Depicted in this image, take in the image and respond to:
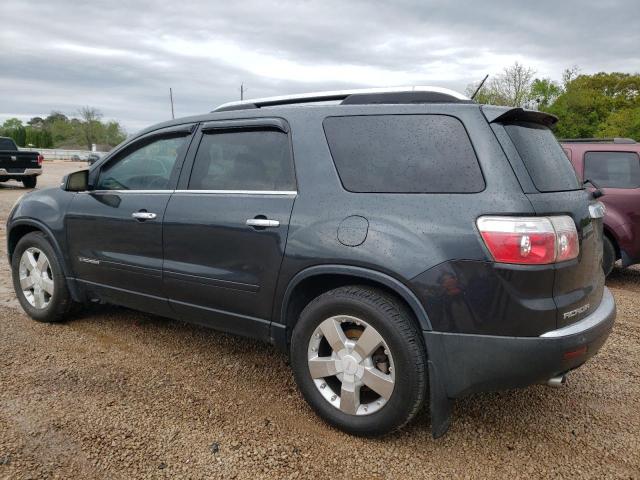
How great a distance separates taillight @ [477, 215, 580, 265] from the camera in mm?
2344

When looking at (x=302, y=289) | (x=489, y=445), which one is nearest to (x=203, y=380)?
(x=302, y=289)

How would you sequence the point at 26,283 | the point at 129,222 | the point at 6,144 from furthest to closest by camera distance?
the point at 6,144, the point at 26,283, the point at 129,222

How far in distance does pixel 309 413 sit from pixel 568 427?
143 cm

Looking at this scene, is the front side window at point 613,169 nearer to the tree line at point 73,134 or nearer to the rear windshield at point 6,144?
the rear windshield at point 6,144

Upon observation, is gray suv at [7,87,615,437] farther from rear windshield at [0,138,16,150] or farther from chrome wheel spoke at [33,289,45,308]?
rear windshield at [0,138,16,150]

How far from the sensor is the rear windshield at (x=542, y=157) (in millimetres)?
2575

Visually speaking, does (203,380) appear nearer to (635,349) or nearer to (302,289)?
(302,289)

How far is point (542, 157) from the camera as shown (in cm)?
273

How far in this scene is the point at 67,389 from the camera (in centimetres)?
325

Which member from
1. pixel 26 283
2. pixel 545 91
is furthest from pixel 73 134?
pixel 26 283

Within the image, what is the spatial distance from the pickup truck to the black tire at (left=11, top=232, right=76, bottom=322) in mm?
15543

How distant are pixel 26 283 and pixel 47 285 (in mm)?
305

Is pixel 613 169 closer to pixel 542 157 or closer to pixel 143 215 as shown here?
pixel 542 157

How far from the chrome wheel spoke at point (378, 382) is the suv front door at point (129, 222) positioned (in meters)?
1.60
